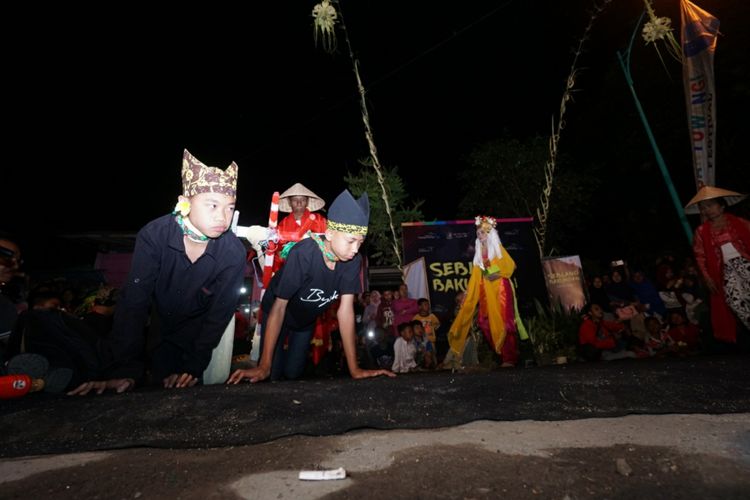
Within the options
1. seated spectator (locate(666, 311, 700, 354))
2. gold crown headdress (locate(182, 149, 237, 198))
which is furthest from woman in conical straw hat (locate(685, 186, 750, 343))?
gold crown headdress (locate(182, 149, 237, 198))

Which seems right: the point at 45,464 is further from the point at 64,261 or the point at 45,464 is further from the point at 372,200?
the point at 64,261

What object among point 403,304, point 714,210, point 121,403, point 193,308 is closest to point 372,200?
point 403,304

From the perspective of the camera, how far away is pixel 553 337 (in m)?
6.35

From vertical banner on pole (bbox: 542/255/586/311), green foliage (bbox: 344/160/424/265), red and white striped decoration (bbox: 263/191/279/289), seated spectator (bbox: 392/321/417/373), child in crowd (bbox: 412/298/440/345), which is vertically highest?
green foliage (bbox: 344/160/424/265)

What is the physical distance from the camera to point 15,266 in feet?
11.7

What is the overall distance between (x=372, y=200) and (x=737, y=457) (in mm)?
12876

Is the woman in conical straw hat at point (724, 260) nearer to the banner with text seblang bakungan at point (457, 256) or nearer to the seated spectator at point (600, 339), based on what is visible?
the seated spectator at point (600, 339)

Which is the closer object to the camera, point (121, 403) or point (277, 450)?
point (277, 450)

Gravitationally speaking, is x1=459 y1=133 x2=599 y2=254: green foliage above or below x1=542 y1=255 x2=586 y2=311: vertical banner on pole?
above

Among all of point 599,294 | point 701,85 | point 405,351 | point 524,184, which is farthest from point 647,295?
point 524,184

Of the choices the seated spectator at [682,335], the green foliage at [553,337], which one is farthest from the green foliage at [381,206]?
the seated spectator at [682,335]

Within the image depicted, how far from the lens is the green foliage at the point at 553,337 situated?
6.14m

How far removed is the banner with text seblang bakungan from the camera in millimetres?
8391

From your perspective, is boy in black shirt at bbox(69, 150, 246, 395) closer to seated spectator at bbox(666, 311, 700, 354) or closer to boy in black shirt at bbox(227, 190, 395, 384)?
boy in black shirt at bbox(227, 190, 395, 384)
